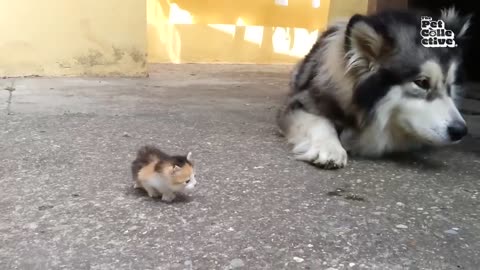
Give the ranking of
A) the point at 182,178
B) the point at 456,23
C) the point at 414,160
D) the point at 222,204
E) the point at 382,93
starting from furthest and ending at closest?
1. the point at 456,23
2. the point at 414,160
3. the point at 382,93
4. the point at 222,204
5. the point at 182,178

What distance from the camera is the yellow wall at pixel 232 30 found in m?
7.39

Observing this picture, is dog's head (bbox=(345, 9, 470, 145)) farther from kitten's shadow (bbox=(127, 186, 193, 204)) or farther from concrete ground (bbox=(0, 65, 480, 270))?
kitten's shadow (bbox=(127, 186, 193, 204))

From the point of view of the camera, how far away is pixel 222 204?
6.28 ft

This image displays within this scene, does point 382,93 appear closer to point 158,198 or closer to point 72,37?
point 158,198

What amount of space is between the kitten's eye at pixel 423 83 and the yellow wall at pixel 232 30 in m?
5.00

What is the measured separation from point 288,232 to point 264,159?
2.80 feet

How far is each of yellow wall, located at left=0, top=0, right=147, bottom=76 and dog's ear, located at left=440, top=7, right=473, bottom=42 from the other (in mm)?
3357

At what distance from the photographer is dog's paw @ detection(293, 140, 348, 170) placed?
2.43 metres

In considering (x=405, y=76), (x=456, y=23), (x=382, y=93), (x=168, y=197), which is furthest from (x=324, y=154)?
(x=456, y=23)

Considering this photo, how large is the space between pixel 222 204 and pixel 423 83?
1.19 metres

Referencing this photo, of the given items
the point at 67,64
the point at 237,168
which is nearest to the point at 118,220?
the point at 237,168

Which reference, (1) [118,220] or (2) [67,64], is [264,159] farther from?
(2) [67,64]

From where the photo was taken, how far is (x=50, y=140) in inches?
107

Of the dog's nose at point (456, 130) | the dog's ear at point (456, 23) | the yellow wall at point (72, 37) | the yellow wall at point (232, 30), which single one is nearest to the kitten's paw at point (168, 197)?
the dog's nose at point (456, 130)
